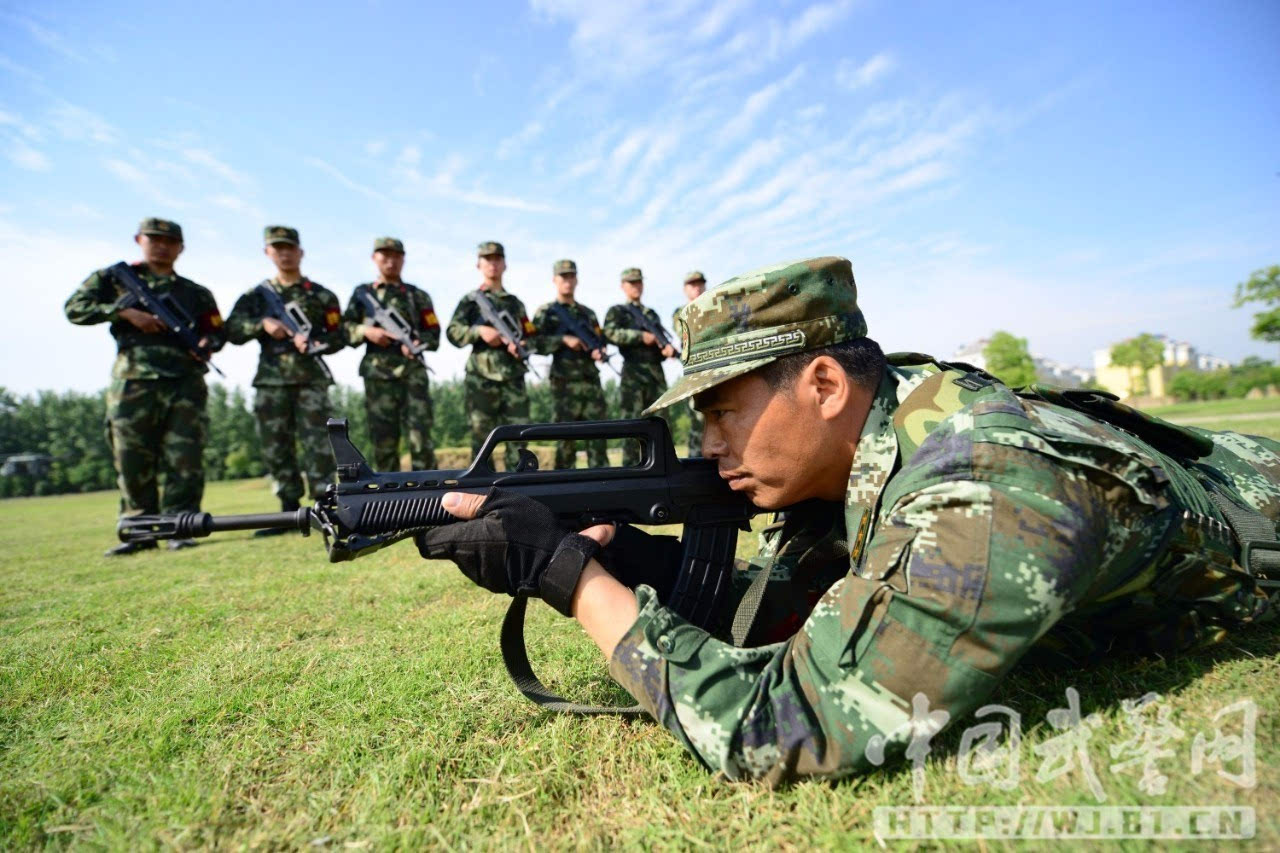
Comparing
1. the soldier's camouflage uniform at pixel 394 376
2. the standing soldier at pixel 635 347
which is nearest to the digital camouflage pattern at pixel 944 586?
the soldier's camouflage uniform at pixel 394 376

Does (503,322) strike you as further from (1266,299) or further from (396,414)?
(1266,299)

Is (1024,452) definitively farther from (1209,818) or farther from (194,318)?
(194,318)

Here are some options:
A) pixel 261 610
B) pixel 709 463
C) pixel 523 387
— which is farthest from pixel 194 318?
pixel 709 463

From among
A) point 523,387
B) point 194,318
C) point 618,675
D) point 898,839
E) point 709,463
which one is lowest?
point 898,839

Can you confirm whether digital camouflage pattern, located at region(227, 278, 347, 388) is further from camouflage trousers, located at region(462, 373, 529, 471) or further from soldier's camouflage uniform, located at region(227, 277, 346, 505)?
camouflage trousers, located at region(462, 373, 529, 471)

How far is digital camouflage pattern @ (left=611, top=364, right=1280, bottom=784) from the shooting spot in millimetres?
1436

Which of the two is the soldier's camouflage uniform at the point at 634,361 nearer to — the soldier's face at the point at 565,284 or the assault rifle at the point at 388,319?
the soldier's face at the point at 565,284

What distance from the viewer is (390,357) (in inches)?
349

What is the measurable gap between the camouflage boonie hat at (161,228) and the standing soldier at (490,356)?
10.8ft

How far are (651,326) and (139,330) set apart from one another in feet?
24.5

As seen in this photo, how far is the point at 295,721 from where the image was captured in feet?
7.35

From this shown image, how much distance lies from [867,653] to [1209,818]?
76 centimetres

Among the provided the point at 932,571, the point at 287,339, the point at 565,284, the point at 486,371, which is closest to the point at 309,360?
the point at 287,339

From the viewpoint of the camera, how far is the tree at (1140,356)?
259ft
